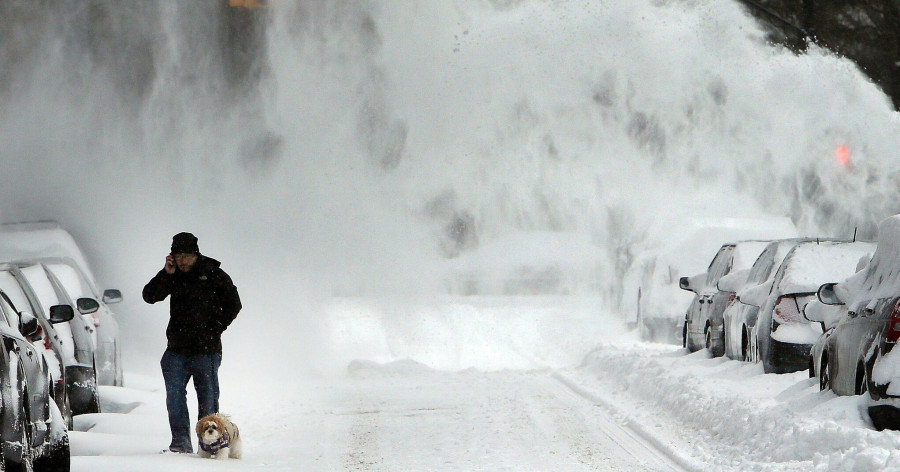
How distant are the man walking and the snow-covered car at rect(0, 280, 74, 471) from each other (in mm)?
1145

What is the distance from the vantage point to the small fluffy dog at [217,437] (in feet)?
27.3

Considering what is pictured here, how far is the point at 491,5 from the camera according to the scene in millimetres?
27156

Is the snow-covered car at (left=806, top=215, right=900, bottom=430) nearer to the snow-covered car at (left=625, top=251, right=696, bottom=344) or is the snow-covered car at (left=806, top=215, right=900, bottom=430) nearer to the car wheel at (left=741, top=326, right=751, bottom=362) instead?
the car wheel at (left=741, top=326, right=751, bottom=362)

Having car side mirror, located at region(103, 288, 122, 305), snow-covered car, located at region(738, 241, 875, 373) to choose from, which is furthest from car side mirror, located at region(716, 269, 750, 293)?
car side mirror, located at region(103, 288, 122, 305)

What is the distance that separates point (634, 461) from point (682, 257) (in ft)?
36.6

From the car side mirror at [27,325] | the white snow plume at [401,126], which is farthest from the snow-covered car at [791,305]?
the white snow plume at [401,126]

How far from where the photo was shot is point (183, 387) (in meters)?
8.86

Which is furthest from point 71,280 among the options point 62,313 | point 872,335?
point 872,335

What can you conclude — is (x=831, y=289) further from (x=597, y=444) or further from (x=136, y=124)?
(x=136, y=124)

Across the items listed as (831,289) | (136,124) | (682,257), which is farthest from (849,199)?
(831,289)

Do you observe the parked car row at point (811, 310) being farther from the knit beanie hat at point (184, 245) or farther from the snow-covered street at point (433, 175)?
the knit beanie hat at point (184, 245)

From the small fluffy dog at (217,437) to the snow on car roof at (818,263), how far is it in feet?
17.9

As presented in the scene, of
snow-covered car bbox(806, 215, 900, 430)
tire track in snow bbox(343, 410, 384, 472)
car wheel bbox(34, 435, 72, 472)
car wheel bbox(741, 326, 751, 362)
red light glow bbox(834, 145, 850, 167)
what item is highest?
red light glow bbox(834, 145, 850, 167)

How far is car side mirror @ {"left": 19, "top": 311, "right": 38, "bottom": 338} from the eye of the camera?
748 centimetres
